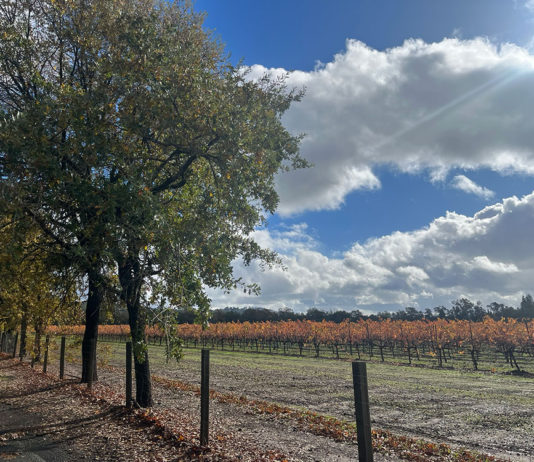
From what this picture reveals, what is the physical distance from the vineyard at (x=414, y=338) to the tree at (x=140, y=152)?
116 feet

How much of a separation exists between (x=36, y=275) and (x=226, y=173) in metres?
8.67

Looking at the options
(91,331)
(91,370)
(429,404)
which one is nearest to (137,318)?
(91,370)

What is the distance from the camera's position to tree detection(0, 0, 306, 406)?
33.2 ft

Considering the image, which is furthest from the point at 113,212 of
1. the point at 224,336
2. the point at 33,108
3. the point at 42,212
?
the point at 224,336

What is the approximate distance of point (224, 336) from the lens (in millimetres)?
78812

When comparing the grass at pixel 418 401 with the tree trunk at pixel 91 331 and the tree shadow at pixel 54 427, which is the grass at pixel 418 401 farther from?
the tree shadow at pixel 54 427

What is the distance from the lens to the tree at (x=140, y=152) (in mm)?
10109

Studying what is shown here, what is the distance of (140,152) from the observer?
1203cm

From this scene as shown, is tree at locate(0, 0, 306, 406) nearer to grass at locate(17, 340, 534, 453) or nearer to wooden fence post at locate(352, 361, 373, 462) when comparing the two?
wooden fence post at locate(352, 361, 373, 462)

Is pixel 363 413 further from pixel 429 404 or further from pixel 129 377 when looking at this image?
pixel 429 404

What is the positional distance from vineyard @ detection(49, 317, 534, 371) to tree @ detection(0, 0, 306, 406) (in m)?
35.4

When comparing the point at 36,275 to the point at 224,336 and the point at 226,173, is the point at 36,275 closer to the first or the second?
the point at 226,173

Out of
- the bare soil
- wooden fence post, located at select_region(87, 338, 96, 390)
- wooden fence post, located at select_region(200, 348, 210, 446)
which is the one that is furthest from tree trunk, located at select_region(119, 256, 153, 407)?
the bare soil

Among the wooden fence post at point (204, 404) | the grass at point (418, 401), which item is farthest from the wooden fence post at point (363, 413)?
the grass at point (418, 401)
